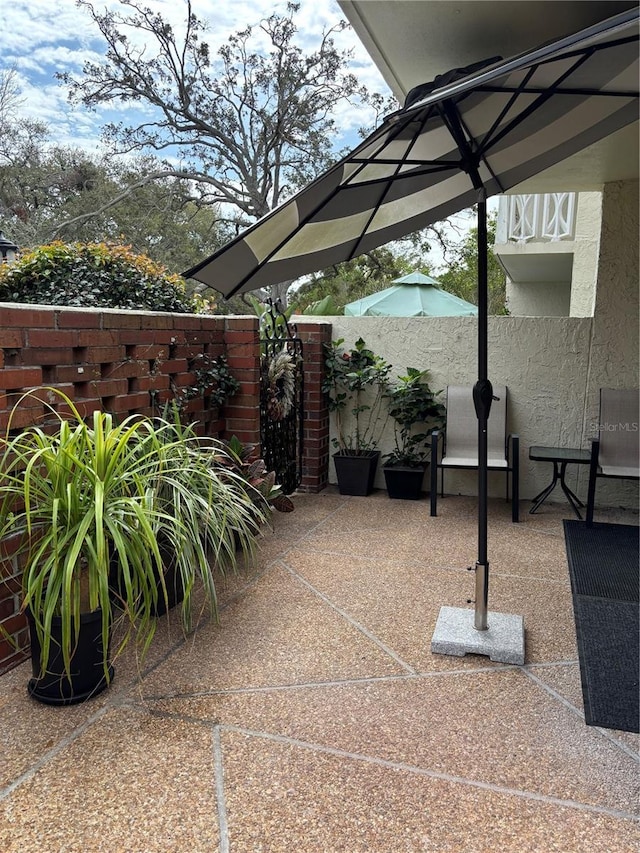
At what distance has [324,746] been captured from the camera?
2.33 metres

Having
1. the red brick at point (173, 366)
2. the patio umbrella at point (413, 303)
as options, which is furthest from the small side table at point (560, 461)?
the patio umbrella at point (413, 303)

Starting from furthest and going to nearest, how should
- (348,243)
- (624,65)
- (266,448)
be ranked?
(266,448), (348,243), (624,65)

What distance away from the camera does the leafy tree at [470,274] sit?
71.9 feet

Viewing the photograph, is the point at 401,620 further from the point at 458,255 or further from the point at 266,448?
the point at 458,255

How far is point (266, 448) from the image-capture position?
5.37 m

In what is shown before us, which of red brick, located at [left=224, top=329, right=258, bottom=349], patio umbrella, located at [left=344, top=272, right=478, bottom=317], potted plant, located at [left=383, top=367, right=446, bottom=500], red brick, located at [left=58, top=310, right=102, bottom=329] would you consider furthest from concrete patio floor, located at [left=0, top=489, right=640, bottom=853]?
patio umbrella, located at [left=344, top=272, right=478, bottom=317]

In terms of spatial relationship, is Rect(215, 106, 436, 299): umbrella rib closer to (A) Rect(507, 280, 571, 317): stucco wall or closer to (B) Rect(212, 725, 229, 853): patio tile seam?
(B) Rect(212, 725, 229, 853): patio tile seam

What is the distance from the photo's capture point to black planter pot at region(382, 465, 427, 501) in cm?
591

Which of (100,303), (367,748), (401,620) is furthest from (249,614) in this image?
(100,303)

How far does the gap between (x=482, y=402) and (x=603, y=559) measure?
2.07m

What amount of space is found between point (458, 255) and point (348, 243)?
19.0m

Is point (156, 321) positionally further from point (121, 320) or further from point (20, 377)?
point (20, 377)

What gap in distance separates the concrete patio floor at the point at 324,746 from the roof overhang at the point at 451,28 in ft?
9.80

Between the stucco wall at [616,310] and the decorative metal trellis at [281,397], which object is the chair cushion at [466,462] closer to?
the stucco wall at [616,310]
